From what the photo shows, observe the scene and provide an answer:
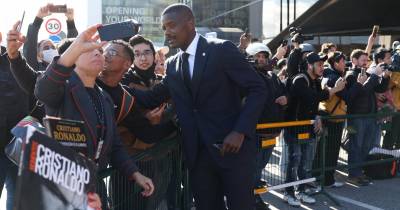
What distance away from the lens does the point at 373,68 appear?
23.1 ft

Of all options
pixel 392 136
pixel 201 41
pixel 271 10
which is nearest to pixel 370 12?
pixel 271 10

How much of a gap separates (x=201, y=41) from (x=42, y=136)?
6.21ft

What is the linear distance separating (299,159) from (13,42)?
3970mm

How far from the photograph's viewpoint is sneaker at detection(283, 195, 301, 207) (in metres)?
5.73

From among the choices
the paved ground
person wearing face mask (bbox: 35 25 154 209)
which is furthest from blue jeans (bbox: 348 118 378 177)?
person wearing face mask (bbox: 35 25 154 209)

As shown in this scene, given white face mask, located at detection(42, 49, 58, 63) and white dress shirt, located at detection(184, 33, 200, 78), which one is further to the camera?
white face mask, located at detection(42, 49, 58, 63)

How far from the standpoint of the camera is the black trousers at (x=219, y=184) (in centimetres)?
335

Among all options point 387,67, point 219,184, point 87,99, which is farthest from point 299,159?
point 87,99

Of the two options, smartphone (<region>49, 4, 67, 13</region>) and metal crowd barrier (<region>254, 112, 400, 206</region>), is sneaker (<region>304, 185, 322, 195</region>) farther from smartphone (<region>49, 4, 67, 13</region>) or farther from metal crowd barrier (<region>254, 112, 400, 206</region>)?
smartphone (<region>49, 4, 67, 13</region>)

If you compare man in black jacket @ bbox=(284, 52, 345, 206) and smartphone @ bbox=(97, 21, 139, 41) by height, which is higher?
smartphone @ bbox=(97, 21, 139, 41)

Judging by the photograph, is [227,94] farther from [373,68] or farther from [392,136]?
[392,136]

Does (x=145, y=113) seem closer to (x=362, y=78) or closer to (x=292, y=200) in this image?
(x=292, y=200)

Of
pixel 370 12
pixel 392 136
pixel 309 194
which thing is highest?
pixel 370 12

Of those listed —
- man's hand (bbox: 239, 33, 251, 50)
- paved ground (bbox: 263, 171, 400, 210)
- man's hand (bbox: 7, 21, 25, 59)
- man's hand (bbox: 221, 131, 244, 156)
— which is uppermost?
man's hand (bbox: 239, 33, 251, 50)
